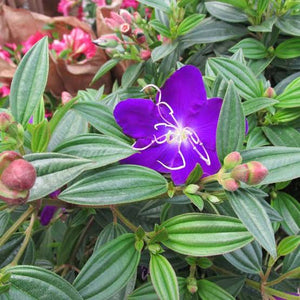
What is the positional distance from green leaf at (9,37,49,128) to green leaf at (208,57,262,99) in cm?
25

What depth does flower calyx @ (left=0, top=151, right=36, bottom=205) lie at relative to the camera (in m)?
0.37

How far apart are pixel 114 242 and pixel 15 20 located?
1314mm

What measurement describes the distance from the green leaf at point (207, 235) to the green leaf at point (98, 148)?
0.36 feet

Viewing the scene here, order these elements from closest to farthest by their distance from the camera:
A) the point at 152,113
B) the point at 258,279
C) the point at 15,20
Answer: the point at 152,113
the point at 258,279
the point at 15,20

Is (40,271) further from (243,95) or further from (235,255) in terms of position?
(243,95)

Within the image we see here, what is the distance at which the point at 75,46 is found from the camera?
4.83 ft

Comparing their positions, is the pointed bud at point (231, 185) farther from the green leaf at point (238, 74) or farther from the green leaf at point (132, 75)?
the green leaf at point (132, 75)

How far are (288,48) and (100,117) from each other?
394 millimetres

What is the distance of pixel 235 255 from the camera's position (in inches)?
22.4

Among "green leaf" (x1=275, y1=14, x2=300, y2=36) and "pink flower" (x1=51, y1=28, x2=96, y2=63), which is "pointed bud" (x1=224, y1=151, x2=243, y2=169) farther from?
"pink flower" (x1=51, y1=28, x2=96, y2=63)

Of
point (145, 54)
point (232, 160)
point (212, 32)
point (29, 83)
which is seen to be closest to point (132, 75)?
point (145, 54)

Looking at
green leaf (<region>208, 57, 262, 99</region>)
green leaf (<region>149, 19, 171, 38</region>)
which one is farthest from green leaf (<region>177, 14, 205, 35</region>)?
green leaf (<region>208, 57, 262, 99</region>)

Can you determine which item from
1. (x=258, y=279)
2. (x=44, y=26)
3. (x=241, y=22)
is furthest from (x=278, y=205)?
(x=44, y=26)

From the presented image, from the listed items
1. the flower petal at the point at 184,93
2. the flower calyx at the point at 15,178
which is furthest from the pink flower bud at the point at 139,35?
the flower calyx at the point at 15,178
